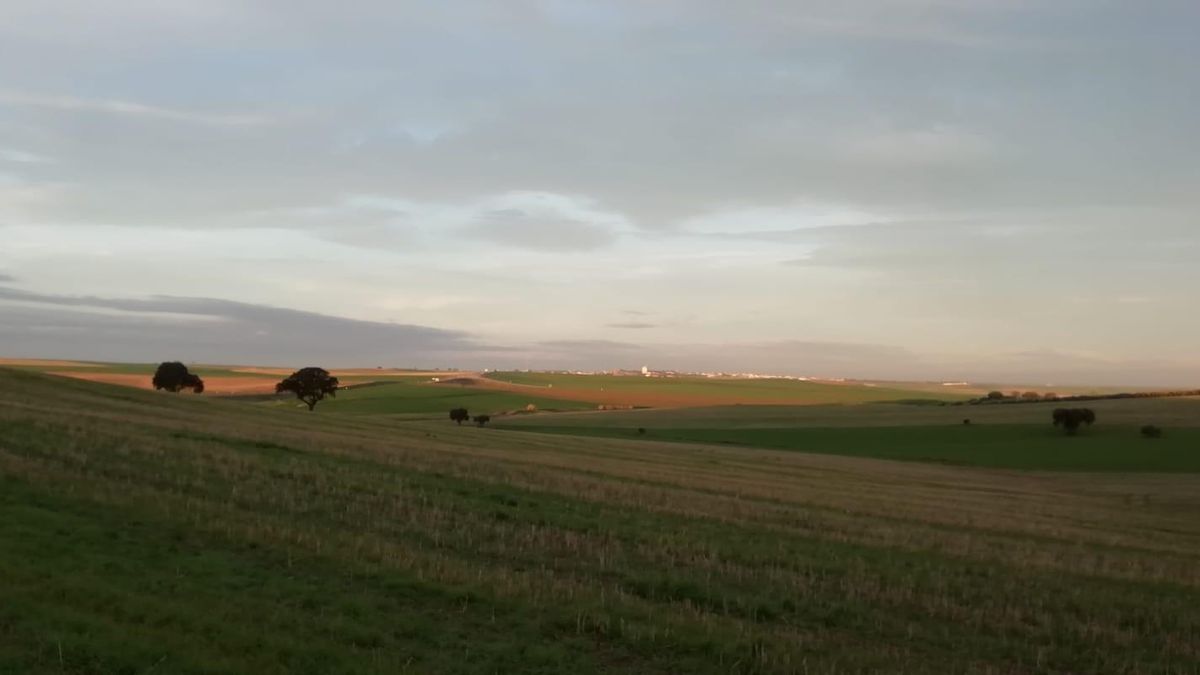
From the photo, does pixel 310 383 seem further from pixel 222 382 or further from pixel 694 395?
pixel 694 395

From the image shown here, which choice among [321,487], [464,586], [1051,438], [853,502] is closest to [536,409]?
[1051,438]

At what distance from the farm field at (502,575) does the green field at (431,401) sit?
95869 mm

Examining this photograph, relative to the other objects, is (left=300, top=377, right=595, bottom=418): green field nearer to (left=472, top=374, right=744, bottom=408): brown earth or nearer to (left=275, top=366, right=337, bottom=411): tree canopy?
(left=472, top=374, right=744, bottom=408): brown earth

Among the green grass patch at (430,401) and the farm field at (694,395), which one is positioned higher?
the farm field at (694,395)

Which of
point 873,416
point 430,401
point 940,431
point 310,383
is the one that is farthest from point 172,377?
point 940,431

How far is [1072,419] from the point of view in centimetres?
9075

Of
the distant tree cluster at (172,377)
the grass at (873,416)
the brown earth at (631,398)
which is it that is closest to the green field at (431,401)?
the brown earth at (631,398)

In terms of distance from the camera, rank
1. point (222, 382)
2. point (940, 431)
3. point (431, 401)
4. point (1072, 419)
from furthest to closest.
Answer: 1. point (222, 382)
2. point (431, 401)
3. point (940, 431)
4. point (1072, 419)

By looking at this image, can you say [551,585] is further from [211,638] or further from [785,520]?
[785,520]

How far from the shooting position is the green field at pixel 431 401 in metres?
128

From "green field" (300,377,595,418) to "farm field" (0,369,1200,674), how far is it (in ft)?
315

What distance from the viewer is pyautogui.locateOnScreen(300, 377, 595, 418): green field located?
419ft

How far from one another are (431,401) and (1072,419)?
82.9 meters

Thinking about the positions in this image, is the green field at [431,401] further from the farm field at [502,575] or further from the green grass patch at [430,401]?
the farm field at [502,575]
